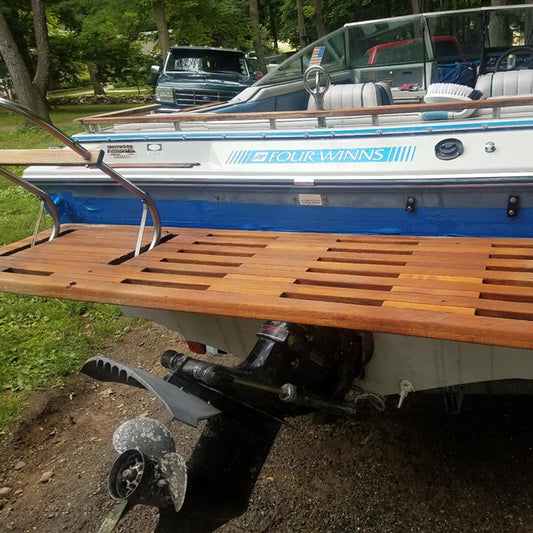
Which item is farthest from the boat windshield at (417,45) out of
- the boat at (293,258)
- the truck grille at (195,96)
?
the truck grille at (195,96)

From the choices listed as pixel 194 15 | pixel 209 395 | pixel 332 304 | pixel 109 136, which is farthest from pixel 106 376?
pixel 194 15

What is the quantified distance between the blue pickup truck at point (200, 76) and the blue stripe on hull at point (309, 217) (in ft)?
23.2

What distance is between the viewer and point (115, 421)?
3045mm

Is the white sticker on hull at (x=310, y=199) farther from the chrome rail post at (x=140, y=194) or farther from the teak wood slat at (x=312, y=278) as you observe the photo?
the chrome rail post at (x=140, y=194)

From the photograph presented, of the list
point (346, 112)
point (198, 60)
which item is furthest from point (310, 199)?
point (198, 60)

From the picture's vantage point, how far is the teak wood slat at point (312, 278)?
1654 mm

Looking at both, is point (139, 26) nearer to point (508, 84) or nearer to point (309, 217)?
point (508, 84)

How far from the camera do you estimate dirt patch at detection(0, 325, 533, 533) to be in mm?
2252

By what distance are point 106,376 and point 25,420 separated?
1697mm

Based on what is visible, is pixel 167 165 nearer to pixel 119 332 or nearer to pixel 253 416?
pixel 119 332

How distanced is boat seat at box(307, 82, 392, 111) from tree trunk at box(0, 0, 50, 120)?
894cm

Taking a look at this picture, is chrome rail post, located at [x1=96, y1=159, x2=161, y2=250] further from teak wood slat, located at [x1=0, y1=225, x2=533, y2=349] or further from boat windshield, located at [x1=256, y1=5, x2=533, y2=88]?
boat windshield, located at [x1=256, y1=5, x2=533, y2=88]

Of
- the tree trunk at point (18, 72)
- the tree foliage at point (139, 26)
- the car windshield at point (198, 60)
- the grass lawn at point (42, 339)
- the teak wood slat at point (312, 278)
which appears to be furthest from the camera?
the tree foliage at point (139, 26)

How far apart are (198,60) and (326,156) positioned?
897cm
